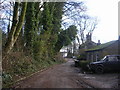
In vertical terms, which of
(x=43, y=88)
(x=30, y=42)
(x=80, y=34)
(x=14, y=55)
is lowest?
(x=43, y=88)

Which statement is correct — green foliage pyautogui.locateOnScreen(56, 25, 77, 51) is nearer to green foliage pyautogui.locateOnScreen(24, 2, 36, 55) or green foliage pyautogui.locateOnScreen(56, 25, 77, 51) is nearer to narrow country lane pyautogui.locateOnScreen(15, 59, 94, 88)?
green foliage pyautogui.locateOnScreen(24, 2, 36, 55)

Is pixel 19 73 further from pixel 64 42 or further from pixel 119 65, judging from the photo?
pixel 64 42

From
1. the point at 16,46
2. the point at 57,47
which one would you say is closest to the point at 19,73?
the point at 16,46

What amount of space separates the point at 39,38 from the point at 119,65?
12834 mm

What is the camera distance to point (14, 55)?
14.7 metres

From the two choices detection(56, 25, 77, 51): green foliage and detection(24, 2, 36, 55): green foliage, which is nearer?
detection(24, 2, 36, 55): green foliage

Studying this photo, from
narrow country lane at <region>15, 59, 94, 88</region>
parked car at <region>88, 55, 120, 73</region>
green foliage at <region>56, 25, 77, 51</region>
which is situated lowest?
narrow country lane at <region>15, 59, 94, 88</region>

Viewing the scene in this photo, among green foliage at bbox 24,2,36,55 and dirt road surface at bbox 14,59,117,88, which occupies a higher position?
green foliage at bbox 24,2,36,55

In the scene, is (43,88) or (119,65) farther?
(119,65)

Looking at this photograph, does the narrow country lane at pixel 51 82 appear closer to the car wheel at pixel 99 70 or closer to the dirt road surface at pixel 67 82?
the dirt road surface at pixel 67 82

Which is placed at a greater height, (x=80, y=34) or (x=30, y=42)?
Result: (x=80, y=34)

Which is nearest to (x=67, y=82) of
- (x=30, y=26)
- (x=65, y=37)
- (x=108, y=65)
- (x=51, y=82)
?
(x=51, y=82)

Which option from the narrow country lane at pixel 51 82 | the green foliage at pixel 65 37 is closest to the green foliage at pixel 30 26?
the narrow country lane at pixel 51 82

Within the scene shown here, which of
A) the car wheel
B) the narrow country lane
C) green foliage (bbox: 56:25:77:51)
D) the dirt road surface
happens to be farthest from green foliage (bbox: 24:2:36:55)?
green foliage (bbox: 56:25:77:51)
